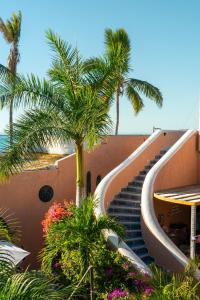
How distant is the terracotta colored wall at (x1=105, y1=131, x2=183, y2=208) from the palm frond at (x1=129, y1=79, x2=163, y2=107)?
3292 millimetres

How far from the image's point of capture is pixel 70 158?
54.1 ft

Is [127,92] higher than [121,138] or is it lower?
higher

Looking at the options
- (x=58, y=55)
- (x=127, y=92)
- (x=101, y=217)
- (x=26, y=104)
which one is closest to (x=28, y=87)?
(x=26, y=104)

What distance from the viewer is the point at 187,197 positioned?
13.2m

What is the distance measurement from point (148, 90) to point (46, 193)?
32.6ft

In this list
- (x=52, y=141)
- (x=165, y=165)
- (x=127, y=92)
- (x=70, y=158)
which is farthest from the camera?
(x=127, y=92)

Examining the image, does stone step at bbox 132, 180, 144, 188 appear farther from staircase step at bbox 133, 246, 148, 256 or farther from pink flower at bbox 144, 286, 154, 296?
pink flower at bbox 144, 286, 154, 296

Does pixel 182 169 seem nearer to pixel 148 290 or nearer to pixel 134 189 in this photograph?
pixel 134 189

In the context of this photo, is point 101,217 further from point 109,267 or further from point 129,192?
point 129,192

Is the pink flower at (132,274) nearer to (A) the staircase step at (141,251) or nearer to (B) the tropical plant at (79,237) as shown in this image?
(B) the tropical plant at (79,237)

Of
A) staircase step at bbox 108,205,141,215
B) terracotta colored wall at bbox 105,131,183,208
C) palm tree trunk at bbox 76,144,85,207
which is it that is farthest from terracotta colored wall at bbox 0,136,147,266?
palm tree trunk at bbox 76,144,85,207

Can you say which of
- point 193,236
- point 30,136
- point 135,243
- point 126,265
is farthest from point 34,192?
point 193,236

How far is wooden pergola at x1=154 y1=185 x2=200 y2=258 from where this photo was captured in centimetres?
1198

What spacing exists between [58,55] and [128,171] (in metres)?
6.23
